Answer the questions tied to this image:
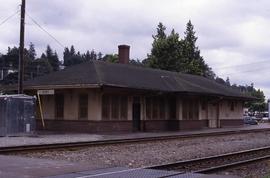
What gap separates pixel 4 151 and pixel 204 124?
28.6 metres

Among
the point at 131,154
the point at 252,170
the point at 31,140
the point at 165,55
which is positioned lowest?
the point at 252,170

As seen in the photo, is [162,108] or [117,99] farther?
[162,108]

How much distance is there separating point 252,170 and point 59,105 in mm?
21343

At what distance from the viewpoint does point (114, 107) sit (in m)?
33.8

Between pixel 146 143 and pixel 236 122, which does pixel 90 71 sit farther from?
pixel 236 122

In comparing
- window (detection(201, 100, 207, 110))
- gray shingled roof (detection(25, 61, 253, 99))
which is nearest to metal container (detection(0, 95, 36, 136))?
gray shingled roof (detection(25, 61, 253, 99))

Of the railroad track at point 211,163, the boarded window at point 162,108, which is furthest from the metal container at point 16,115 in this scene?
the boarded window at point 162,108

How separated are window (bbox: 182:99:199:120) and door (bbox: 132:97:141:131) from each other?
5.19 meters

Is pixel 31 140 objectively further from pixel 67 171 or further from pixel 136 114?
pixel 67 171

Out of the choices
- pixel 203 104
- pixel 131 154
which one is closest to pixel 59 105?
pixel 203 104

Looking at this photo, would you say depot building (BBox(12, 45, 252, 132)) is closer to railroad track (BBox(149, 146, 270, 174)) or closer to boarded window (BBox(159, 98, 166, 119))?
boarded window (BBox(159, 98, 166, 119))

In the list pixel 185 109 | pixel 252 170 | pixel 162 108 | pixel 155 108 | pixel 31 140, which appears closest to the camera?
pixel 252 170

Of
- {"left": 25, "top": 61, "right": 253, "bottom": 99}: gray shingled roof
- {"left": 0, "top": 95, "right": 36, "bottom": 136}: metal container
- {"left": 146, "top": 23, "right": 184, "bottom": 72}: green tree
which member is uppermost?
{"left": 146, "top": 23, "right": 184, "bottom": 72}: green tree

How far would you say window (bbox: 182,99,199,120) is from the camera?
4109 cm
